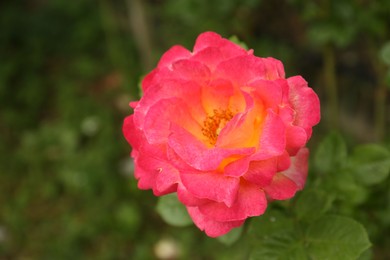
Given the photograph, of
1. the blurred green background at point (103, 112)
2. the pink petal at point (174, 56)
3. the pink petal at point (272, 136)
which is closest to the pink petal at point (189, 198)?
the pink petal at point (272, 136)

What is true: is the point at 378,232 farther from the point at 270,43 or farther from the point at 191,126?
the point at 270,43

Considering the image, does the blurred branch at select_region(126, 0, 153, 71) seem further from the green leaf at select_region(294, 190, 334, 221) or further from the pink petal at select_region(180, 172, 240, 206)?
the pink petal at select_region(180, 172, 240, 206)

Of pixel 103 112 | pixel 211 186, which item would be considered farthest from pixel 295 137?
pixel 103 112

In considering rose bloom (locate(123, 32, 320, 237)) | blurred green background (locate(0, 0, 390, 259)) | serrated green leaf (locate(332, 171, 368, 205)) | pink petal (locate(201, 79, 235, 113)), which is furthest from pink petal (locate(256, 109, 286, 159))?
blurred green background (locate(0, 0, 390, 259))

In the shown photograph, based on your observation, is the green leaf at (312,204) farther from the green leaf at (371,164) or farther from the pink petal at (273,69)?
the pink petal at (273,69)

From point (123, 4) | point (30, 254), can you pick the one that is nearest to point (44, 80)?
point (123, 4)

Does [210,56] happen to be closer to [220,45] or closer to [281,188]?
[220,45]
